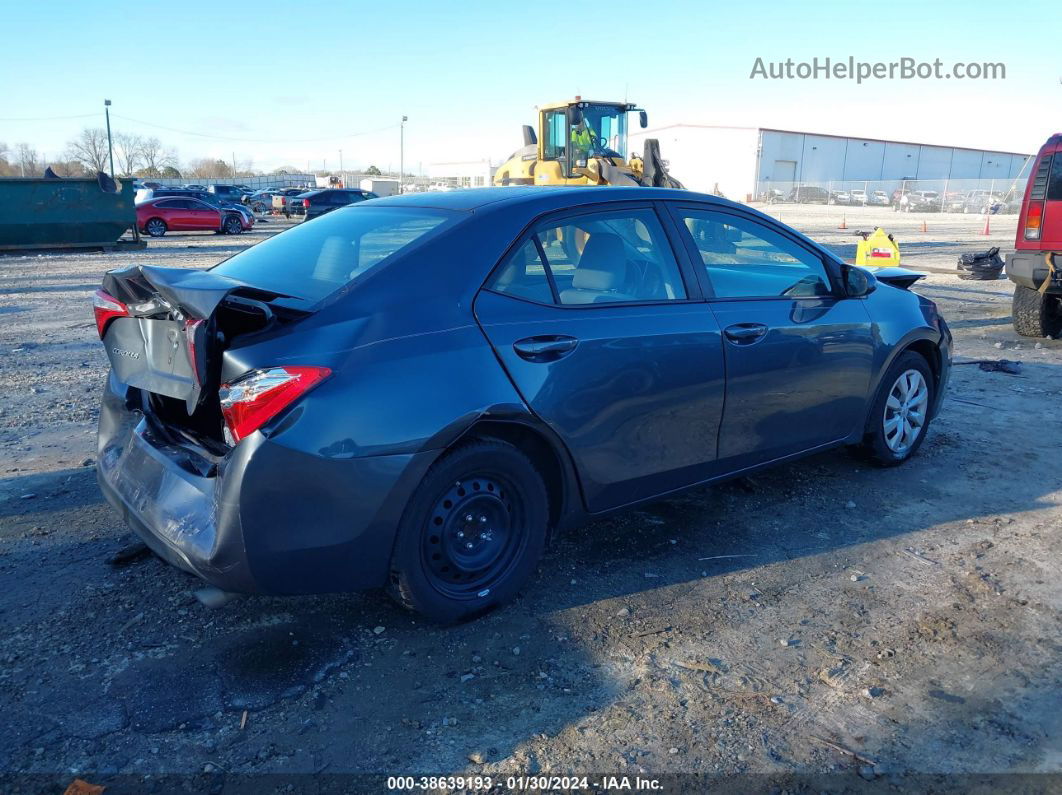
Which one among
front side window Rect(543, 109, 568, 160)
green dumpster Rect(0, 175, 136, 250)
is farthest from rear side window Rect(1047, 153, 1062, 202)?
green dumpster Rect(0, 175, 136, 250)

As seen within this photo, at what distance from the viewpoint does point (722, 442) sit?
158 inches

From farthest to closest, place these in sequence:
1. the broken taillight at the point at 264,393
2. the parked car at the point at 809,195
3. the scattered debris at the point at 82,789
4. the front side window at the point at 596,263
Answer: the parked car at the point at 809,195, the front side window at the point at 596,263, the broken taillight at the point at 264,393, the scattered debris at the point at 82,789

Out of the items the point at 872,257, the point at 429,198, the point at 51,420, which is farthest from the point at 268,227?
the point at 429,198

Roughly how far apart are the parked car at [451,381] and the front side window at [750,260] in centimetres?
2

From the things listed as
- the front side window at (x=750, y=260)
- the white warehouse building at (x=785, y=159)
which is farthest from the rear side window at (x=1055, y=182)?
the white warehouse building at (x=785, y=159)

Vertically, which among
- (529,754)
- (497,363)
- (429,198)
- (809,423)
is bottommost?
(529,754)

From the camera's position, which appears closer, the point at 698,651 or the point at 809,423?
the point at 698,651

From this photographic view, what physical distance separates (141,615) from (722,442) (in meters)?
2.69

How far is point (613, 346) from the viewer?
351 cm

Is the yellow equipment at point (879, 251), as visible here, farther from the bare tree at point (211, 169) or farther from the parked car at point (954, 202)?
the bare tree at point (211, 169)

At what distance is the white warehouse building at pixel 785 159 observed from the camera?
7212cm

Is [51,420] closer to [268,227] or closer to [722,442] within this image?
[722,442]

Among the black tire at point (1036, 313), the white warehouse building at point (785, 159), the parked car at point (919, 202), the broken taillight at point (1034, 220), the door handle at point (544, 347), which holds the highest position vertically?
the white warehouse building at point (785, 159)

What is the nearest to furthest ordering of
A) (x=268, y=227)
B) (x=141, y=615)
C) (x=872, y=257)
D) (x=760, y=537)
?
(x=141, y=615), (x=760, y=537), (x=872, y=257), (x=268, y=227)
